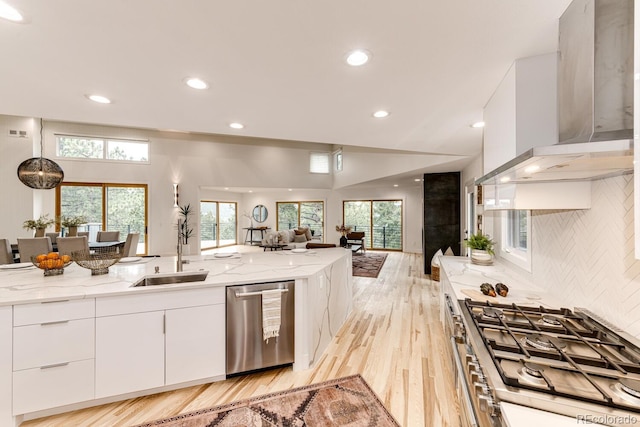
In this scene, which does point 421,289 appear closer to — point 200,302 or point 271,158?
point 200,302

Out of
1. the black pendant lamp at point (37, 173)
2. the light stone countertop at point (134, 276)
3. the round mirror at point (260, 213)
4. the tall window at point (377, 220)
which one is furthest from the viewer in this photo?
the round mirror at point (260, 213)

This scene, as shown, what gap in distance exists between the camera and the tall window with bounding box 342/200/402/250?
10.0 metres

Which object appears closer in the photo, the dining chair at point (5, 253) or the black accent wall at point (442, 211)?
the dining chair at point (5, 253)

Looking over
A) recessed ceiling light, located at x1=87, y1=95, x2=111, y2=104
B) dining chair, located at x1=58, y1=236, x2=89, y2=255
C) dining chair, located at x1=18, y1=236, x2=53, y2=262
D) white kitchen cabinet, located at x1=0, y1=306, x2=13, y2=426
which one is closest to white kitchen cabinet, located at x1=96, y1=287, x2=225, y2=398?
white kitchen cabinet, located at x1=0, y1=306, x2=13, y2=426

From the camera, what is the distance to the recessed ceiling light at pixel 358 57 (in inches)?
56.4

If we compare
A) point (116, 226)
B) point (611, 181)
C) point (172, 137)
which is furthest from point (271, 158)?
point (611, 181)

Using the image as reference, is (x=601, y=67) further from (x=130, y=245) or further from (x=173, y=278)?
(x=130, y=245)

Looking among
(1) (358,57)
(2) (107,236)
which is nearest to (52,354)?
(1) (358,57)

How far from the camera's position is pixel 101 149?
706 cm

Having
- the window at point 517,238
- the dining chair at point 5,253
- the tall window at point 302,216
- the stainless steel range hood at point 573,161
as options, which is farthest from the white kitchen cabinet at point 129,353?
the tall window at point 302,216

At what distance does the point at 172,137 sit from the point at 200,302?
279 inches

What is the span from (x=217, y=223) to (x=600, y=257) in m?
10.8

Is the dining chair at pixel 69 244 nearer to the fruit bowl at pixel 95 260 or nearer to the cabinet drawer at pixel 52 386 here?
the fruit bowl at pixel 95 260

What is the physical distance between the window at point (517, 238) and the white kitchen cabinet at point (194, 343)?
8.85 ft
